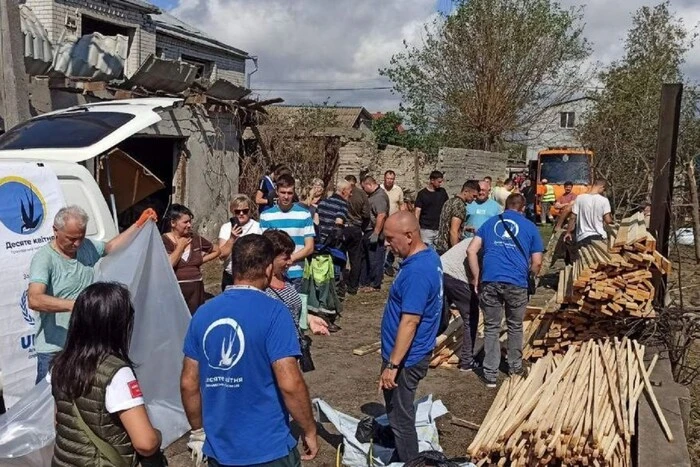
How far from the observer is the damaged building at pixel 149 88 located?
34.6 ft

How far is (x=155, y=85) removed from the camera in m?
→ 12.3

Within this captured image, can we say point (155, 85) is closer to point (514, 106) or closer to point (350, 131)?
point (350, 131)

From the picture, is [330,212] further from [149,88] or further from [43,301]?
[43,301]

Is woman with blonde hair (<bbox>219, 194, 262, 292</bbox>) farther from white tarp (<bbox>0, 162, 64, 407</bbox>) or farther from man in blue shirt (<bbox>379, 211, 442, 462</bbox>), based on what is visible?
man in blue shirt (<bbox>379, 211, 442, 462</bbox>)

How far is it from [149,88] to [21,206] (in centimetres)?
786

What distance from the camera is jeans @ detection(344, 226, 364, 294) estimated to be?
10836 mm

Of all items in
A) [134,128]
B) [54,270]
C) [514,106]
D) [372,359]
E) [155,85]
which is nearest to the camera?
[54,270]

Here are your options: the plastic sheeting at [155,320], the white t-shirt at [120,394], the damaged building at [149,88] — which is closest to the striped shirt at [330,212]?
the damaged building at [149,88]

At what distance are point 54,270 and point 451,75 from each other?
2337 centimetres

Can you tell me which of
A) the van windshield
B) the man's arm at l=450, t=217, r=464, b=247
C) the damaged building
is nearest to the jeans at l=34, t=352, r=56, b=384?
the van windshield

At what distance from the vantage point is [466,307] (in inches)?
288

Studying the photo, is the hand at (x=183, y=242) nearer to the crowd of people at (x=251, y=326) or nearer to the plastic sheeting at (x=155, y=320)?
the crowd of people at (x=251, y=326)

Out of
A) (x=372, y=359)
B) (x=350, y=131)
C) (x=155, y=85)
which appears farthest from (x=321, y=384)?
(x=350, y=131)

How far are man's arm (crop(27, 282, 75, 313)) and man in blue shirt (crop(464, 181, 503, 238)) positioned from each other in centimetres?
606
